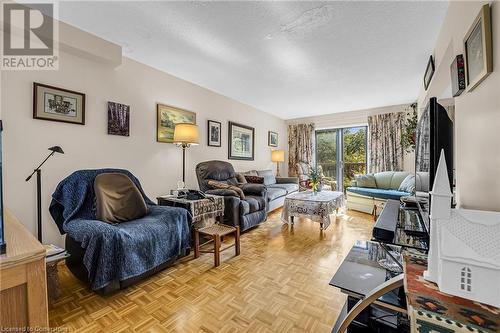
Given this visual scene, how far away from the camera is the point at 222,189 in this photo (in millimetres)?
3275

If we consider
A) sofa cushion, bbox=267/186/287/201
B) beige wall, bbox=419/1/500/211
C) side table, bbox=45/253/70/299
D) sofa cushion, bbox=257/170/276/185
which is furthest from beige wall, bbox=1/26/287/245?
beige wall, bbox=419/1/500/211

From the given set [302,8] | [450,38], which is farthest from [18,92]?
[450,38]

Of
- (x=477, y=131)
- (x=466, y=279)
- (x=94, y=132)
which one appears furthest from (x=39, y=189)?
(x=477, y=131)

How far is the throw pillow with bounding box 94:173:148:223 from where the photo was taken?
2023 mm

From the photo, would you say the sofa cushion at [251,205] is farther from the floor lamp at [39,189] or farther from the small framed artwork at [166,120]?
the floor lamp at [39,189]

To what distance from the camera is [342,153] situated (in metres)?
6.07

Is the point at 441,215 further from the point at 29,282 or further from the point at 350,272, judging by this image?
the point at 29,282

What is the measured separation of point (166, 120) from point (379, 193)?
4.06m

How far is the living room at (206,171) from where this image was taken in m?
0.94

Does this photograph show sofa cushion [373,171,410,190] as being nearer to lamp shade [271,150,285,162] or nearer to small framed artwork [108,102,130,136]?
lamp shade [271,150,285,162]

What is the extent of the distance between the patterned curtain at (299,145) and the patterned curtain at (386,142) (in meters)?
1.58

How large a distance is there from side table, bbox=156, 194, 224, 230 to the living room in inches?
1.2

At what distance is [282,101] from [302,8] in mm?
2912

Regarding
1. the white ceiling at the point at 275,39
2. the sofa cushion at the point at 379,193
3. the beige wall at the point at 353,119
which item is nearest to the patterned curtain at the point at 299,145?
the beige wall at the point at 353,119
